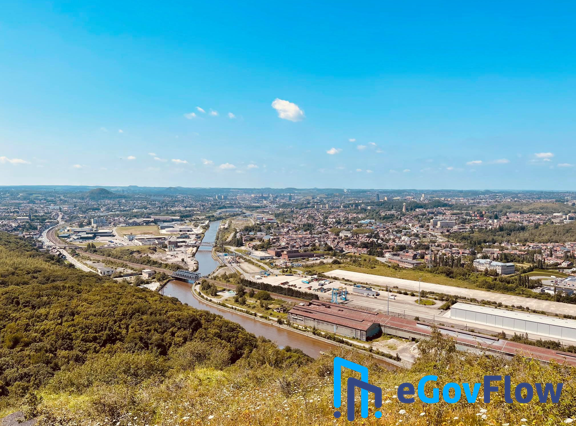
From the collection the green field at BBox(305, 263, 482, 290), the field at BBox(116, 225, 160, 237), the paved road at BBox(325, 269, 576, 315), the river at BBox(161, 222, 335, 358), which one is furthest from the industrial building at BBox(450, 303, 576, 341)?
the field at BBox(116, 225, 160, 237)

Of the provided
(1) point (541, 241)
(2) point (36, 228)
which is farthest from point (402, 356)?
(2) point (36, 228)

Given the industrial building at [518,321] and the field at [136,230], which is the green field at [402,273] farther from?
the field at [136,230]

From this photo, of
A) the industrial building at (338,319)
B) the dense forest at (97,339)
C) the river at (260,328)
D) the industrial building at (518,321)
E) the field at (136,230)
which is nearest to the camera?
the dense forest at (97,339)

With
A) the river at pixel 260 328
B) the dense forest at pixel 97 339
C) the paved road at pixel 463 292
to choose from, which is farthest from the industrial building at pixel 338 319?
the paved road at pixel 463 292

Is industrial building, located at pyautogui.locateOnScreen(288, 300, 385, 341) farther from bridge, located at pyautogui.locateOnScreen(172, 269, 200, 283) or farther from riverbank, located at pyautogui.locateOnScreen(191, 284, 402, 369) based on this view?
bridge, located at pyautogui.locateOnScreen(172, 269, 200, 283)

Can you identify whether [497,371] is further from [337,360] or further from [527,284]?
[527,284]
